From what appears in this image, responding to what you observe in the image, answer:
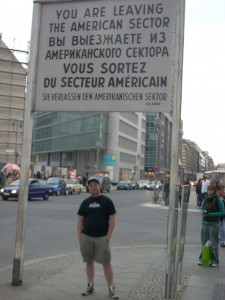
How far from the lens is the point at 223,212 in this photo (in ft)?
31.2

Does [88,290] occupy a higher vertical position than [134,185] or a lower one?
lower

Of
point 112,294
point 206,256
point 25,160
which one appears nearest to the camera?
point 112,294

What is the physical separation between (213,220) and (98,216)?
12.5ft

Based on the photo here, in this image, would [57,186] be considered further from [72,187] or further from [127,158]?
[127,158]

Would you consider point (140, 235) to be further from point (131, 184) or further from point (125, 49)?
point (131, 184)

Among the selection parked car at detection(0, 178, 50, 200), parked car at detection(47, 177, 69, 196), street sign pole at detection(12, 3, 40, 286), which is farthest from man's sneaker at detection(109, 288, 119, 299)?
parked car at detection(47, 177, 69, 196)

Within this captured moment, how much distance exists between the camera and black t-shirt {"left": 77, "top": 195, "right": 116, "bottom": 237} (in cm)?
653

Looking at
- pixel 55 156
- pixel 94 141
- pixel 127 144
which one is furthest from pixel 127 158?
pixel 55 156

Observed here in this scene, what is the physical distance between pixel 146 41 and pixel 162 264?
14.7ft

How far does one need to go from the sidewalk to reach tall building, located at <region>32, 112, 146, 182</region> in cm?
7128

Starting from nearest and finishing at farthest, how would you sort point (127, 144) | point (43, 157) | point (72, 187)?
point (72, 187) < point (127, 144) < point (43, 157)

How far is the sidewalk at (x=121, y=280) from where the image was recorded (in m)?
6.67

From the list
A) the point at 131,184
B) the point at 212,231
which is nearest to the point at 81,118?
the point at 131,184

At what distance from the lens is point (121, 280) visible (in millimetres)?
7699
